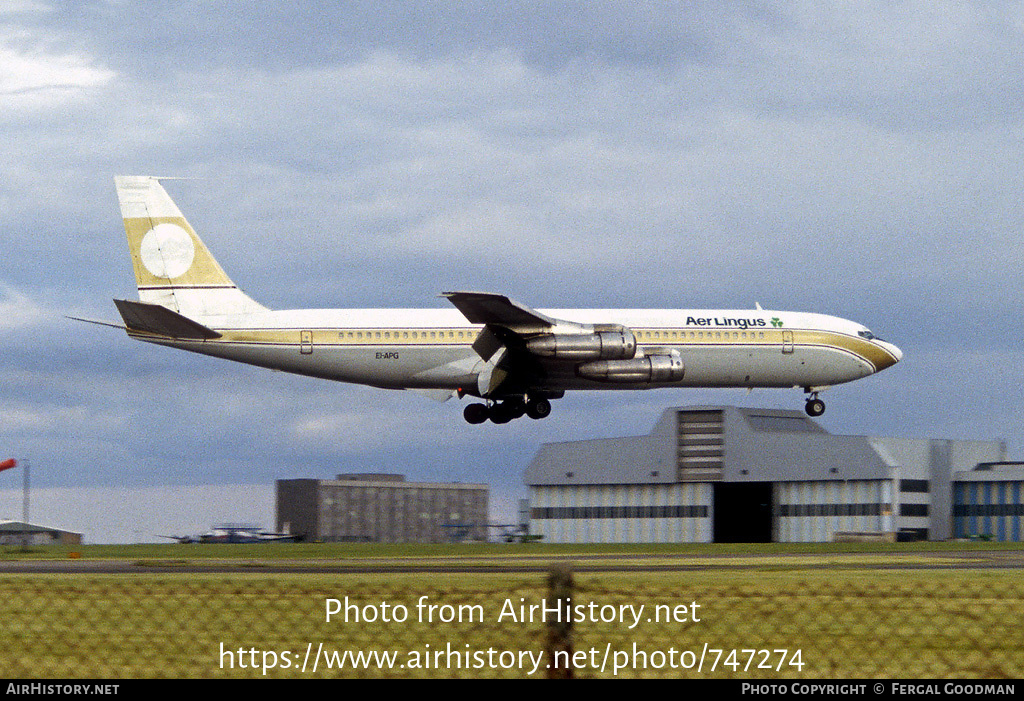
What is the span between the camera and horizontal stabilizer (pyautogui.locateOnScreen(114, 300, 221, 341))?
5034 centimetres

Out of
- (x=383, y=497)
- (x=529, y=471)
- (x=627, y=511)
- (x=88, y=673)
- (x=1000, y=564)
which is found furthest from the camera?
(x=383, y=497)

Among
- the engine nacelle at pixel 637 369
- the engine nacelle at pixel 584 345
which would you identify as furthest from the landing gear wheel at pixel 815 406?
the engine nacelle at pixel 584 345

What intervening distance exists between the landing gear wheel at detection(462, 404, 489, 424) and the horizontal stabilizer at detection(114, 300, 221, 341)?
39.4ft

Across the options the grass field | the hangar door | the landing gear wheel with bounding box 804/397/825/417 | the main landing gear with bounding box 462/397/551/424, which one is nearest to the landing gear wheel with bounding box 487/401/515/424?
the main landing gear with bounding box 462/397/551/424

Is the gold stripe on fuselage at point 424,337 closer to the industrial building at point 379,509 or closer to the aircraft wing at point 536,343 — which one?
the aircraft wing at point 536,343

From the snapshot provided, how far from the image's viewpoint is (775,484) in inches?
3664

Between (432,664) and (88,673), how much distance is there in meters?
3.31

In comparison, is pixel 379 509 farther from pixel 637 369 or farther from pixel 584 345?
pixel 584 345

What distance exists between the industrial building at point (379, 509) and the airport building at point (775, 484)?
3821 cm

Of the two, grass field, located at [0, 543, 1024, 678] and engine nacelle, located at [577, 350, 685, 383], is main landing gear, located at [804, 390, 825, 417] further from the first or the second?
grass field, located at [0, 543, 1024, 678]
